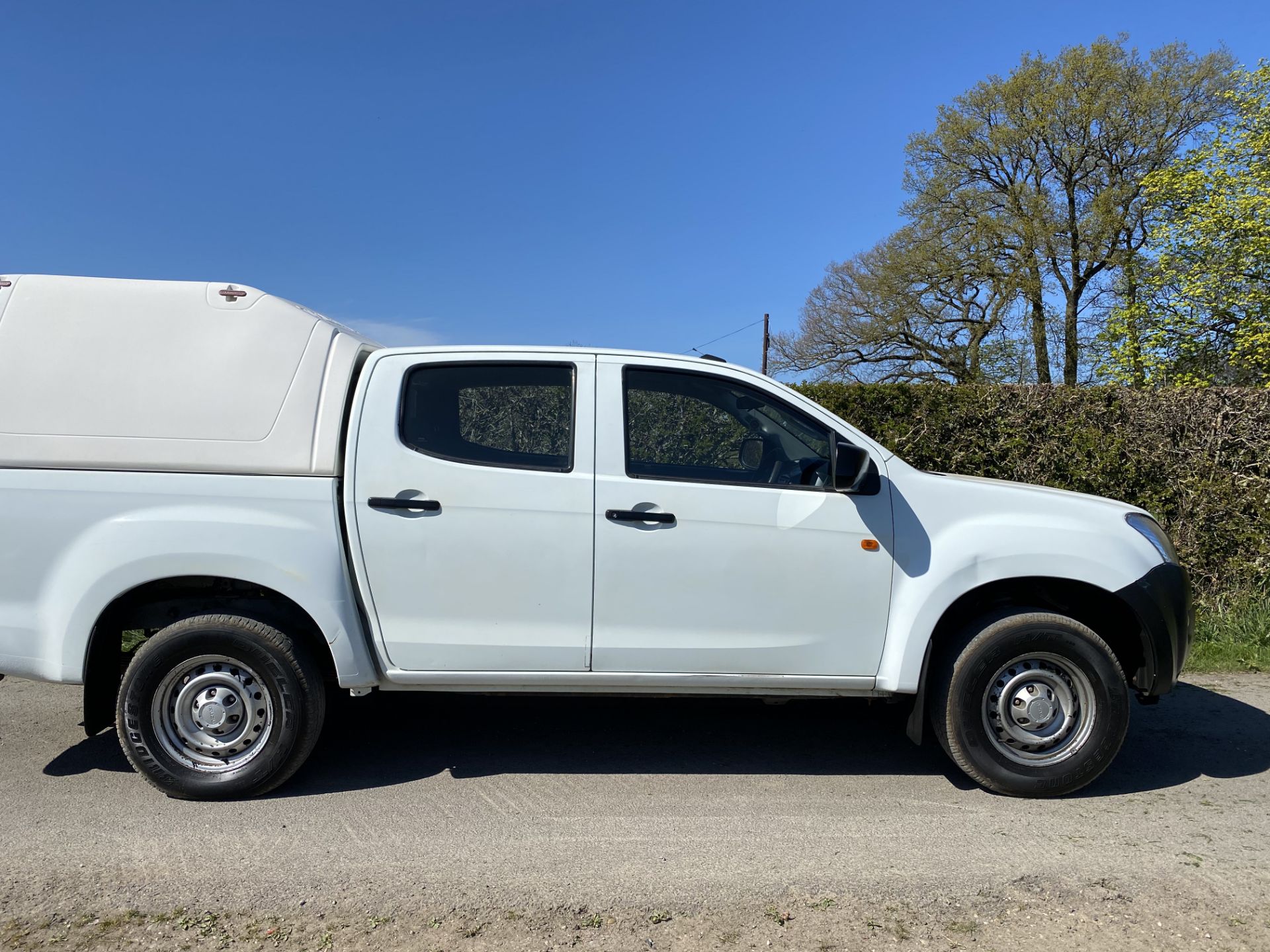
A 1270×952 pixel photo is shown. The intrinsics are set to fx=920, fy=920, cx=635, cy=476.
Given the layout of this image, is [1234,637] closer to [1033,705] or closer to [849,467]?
[1033,705]

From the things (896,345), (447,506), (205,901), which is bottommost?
(205,901)

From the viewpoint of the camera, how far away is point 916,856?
3660mm

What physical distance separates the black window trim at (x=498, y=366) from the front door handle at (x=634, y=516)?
276 mm

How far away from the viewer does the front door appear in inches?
162

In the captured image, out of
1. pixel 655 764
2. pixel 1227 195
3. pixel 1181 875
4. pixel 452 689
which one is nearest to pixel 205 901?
pixel 452 689

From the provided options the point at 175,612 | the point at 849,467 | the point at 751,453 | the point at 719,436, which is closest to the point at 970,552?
the point at 849,467

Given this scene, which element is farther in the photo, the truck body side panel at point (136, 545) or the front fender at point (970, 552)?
the front fender at point (970, 552)

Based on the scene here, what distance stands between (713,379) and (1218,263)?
19361 mm

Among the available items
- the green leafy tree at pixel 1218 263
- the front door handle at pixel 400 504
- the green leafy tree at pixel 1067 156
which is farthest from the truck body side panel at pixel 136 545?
the green leafy tree at pixel 1067 156

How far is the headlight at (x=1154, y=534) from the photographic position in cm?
431

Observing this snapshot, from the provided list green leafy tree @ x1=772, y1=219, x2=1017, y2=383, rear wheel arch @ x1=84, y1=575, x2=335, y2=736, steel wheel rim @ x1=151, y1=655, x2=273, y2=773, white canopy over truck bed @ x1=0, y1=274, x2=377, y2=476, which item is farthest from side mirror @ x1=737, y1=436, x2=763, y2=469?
green leafy tree @ x1=772, y1=219, x2=1017, y2=383

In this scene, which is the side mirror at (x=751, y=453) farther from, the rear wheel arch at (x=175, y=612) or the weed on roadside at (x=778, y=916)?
the rear wheel arch at (x=175, y=612)

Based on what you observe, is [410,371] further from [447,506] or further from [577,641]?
[577,641]

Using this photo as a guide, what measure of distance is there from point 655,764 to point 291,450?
2.33 m
